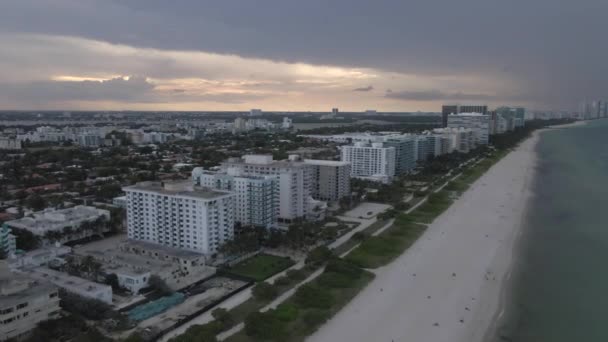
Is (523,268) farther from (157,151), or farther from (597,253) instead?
(157,151)

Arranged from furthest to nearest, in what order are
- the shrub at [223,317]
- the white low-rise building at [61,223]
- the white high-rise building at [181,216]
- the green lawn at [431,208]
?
→ 1. the green lawn at [431,208]
2. the white low-rise building at [61,223]
3. the white high-rise building at [181,216]
4. the shrub at [223,317]

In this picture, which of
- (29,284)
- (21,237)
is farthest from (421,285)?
(21,237)

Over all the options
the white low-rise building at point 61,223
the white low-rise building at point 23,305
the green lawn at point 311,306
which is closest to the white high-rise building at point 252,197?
the green lawn at point 311,306

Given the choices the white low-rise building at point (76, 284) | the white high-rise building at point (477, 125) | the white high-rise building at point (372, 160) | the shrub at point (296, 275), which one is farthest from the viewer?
the white high-rise building at point (477, 125)

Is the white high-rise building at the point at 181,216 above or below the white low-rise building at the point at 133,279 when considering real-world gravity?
above

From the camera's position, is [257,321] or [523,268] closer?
[257,321]

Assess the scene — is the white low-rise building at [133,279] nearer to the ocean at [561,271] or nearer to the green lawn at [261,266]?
the green lawn at [261,266]

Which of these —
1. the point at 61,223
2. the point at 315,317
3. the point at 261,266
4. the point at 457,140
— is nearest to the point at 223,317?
the point at 315,317
